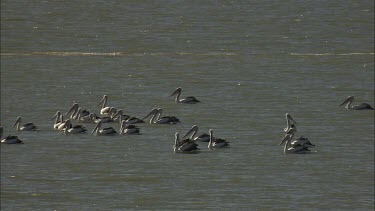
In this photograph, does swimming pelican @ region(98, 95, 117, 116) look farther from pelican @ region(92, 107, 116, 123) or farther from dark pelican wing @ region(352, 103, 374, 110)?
dark pelican wing @ region(352, 103, 374, 110)

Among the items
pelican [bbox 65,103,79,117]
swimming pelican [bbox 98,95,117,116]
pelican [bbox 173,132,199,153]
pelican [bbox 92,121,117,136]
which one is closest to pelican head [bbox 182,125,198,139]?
pelican [bbox 173,132,199,153]


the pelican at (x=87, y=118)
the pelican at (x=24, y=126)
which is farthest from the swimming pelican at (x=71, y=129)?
the pelican at (x=87, y=118)

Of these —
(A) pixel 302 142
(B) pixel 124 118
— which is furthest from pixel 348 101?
(B) pixel 124 118

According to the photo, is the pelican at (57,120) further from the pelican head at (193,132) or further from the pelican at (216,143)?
the pelican at (216,143)

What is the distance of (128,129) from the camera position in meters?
27.5

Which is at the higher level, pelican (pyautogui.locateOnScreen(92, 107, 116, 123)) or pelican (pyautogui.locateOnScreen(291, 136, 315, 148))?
pelican (pyautogui.locateOnScreen(291, 136, 315, 148))

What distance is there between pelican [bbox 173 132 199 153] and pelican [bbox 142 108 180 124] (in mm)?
2539

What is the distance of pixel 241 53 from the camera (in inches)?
1560

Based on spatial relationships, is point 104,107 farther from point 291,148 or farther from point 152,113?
point 291,148

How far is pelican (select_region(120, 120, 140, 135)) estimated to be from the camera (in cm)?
2752

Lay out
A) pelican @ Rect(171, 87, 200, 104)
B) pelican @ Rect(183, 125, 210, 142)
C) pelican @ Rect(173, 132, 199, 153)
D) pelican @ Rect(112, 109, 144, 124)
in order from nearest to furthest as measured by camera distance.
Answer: pelican @ Rect(173, 132, 199, 153) → pelican @ Rect(183, 125, 210, 142) → pelican @ Rect(112, 109, 144, 124) → pelican @ Rect(171, 87, 200, 104)

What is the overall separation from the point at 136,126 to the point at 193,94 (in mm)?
4910

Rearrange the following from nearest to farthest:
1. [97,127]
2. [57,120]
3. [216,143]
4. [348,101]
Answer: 1. [216,143]
2. [97,127]
3. [57,120]
4. [348,101]

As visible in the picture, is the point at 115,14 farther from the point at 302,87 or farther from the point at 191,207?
the point at 191,207
